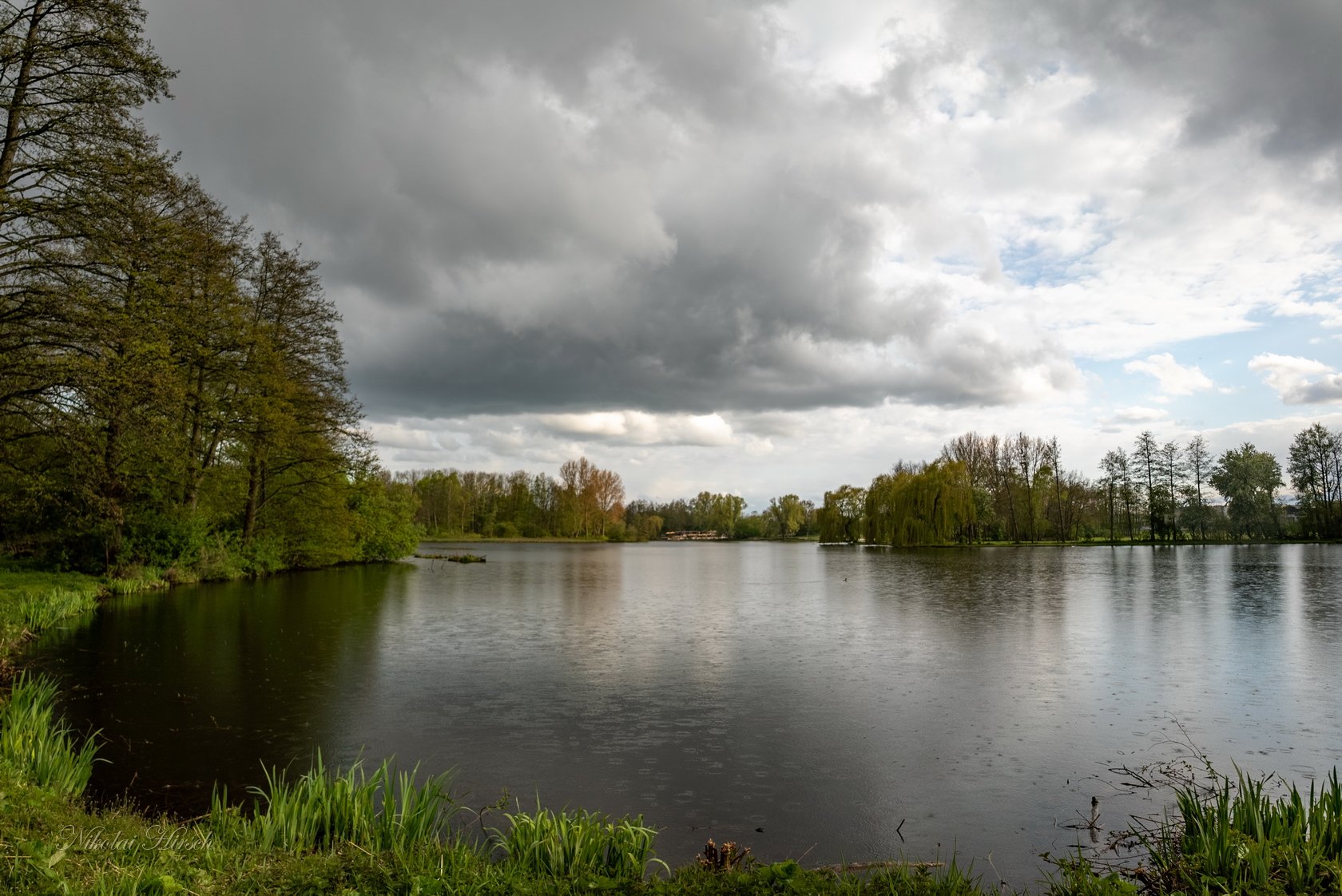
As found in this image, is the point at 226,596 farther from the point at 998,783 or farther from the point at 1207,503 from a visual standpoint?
the point at 1207,503

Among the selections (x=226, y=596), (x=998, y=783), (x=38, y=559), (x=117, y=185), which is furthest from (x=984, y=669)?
(x=38, y=559)

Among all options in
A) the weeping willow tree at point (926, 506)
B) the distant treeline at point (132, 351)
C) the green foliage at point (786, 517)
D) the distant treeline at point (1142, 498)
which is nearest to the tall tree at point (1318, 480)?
the distant treeline at point (1142, 498)

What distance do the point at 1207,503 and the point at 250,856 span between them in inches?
3740

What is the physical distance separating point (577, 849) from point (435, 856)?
917 millimetres

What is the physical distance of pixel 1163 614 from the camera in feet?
70.1

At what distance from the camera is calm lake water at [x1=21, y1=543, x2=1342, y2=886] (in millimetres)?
7289

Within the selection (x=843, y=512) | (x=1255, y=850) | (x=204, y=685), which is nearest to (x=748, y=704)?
(x=1255, y=850)

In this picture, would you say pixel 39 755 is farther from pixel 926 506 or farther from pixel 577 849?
pixel 926 506

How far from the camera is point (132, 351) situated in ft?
52.7

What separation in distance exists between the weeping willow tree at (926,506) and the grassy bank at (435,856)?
61.7 m

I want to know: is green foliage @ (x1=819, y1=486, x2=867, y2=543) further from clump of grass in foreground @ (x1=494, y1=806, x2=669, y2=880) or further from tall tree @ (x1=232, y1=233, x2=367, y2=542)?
clump of grass in foreground @ (x1=494, y1=806, x2=669, y2=880)

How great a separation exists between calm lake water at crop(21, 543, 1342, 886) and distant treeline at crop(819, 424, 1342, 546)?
5336 cm

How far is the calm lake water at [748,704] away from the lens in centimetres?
729

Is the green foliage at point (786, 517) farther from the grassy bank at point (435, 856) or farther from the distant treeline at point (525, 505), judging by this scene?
the grassy bank at point (435, 856)
